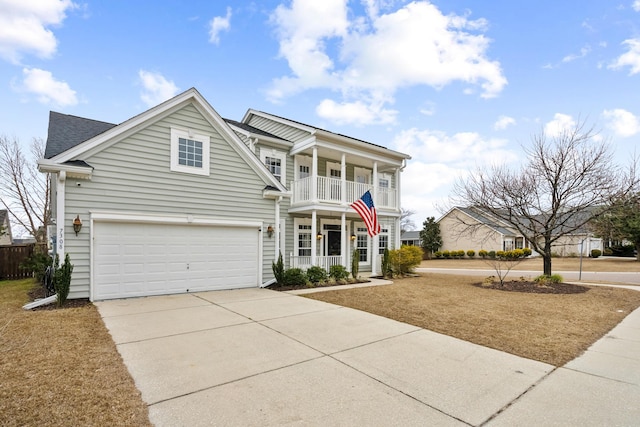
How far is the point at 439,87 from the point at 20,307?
1672cm

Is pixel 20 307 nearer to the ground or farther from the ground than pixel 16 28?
nearer to the ground

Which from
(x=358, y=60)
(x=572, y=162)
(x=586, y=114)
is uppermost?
(x=358, y=60)

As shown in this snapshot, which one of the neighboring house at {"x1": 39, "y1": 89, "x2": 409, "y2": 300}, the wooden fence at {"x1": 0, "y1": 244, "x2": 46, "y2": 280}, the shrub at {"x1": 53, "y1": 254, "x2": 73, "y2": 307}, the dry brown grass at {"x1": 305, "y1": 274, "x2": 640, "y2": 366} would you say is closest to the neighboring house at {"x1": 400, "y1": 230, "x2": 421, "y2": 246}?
the dry brown grass at {"x1": 305, "y1": 274, "x2": 640, "y2": 366}

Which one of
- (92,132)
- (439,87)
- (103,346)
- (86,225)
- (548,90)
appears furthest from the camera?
(439,87)

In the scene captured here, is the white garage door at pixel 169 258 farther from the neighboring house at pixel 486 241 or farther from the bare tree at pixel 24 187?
the neighboring house at pixel 486 241

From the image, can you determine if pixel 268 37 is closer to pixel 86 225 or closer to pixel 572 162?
pixel 86 225

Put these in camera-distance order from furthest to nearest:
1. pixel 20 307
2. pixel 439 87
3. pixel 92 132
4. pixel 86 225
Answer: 1. pixel 439 87
2. pixel 92 132
3. pixel 86 225
4. pixel 20 307

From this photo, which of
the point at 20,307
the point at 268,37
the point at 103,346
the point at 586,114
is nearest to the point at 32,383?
the point at 103,346

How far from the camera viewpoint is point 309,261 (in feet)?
45.4

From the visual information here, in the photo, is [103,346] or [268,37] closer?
[103,346]

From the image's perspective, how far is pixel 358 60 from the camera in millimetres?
14914

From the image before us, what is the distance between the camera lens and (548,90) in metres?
13.3

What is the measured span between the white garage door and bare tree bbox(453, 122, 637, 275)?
31.7 feet

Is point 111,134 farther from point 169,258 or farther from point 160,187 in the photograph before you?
point 169,258
